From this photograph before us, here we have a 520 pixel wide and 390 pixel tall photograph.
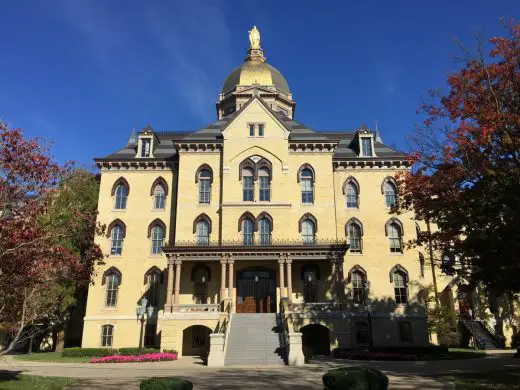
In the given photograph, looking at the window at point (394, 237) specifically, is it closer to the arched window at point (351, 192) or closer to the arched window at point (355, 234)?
the arched window at point (355, 234)

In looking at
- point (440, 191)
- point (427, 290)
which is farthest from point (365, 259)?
point (440, 191)

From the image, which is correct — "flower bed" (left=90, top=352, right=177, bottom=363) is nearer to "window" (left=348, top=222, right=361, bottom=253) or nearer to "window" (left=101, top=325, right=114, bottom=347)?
"window" (left=101, top=325, right=114, bottom=347)

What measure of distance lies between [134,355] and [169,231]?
10125mm

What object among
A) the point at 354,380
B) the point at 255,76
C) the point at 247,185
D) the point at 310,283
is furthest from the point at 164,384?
the point at 255,76

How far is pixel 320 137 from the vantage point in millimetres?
34625

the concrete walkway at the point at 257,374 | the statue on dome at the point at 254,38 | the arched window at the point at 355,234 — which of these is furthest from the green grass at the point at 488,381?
the statue on dome at the point at 254,38

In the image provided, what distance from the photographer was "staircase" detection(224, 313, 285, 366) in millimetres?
22609

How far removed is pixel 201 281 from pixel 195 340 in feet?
13.3

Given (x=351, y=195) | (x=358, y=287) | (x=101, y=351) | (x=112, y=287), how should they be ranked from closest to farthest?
1. (x=101, y=351)
2. (x=358, y=287)
3. (x=112, y=287)
4. (x=351, y=195)

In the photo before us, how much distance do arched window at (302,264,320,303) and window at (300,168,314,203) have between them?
5.13 metres

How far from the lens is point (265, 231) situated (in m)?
32.0

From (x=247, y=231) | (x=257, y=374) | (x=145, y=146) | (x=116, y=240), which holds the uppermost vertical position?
(x=145, y=146)

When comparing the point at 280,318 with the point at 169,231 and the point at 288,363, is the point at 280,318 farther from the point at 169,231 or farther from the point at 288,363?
the point at 169,231

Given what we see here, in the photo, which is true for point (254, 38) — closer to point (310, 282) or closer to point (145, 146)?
point (145, 146)
